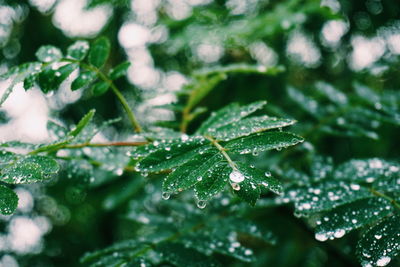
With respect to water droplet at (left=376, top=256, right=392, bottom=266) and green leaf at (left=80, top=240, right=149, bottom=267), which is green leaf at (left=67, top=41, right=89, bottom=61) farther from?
water droplet at (left=376, top=256, right=392, bottom=266)

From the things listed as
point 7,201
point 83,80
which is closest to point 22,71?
point 83,80

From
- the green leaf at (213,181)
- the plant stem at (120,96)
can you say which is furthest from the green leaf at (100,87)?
the green leaf at (213,181)

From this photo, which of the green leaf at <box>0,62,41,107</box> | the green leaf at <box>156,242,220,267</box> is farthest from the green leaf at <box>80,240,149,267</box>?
the green leaf at <box>0,62,41,107</box>

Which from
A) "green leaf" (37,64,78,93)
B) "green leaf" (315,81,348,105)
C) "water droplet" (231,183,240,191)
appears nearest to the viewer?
"water droplet" (231,183,240,191)

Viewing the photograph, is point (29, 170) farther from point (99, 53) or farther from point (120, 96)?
point (99, 53)

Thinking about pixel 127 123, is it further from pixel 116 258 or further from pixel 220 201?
pixel 116 258

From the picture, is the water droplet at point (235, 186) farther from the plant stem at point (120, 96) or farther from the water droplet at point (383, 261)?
the plant stem at point (120, 96)
